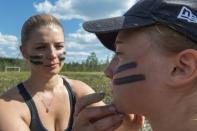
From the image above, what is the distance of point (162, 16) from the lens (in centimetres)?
175

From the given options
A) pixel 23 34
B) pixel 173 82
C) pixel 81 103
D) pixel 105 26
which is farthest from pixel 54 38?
pixel 173 82

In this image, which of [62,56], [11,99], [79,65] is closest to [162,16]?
[11,99]

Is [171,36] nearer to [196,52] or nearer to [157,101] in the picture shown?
[196,52]

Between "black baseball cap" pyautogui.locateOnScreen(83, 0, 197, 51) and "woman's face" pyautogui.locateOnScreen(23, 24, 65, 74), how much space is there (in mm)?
2497

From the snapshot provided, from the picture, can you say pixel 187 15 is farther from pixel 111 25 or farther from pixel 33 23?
pixel 33 23

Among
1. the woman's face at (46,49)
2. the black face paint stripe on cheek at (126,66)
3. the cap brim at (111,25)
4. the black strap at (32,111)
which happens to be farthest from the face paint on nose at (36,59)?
the black face paint stripe on cheek at (126,66)

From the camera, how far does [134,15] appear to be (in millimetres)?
1839

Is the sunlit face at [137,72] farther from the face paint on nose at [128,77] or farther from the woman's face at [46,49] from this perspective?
the woman's face at [46,49]

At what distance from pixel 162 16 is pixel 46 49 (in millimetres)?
2749

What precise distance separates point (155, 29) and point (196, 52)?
6.7 inches

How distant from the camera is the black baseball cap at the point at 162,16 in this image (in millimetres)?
1735

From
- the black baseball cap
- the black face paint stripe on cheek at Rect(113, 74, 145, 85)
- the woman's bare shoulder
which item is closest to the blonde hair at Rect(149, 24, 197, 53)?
the black baseball cap

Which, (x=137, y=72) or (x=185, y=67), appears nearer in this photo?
(x=185, y=67)

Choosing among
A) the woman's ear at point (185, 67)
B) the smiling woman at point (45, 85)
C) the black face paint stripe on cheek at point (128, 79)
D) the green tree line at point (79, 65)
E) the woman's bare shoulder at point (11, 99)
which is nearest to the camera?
the woman's ear at point (185, 67)
